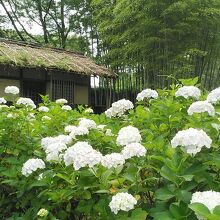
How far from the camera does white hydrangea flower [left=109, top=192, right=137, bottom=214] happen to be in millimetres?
1329

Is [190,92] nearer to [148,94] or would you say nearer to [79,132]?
[148,94]

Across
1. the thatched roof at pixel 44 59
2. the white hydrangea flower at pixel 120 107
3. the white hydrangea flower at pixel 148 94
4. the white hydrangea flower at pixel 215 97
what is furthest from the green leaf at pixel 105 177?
the thatched roof at pixel 44 59

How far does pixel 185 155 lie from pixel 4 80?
10097mm

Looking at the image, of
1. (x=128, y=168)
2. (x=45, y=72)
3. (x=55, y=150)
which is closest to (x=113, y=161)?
(x=128, y=168)

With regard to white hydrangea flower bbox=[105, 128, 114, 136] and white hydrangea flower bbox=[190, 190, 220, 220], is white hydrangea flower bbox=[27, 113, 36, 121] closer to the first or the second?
white hydrangea flower bbox=[105, 128, 114, 136]

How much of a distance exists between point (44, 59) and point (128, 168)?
10.0 m

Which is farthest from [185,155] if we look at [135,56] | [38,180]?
[135,56]

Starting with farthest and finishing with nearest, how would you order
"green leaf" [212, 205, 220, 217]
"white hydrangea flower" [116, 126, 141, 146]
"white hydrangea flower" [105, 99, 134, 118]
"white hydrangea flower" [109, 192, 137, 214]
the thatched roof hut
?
the thatched roof hut → "white hydrangea flower" [105, 99, 134, 118] → "white hydrangea flower" [116, 126, 141, 146] → "white hydrangea flower" [109, 192, 137, 214] → "green leaf" [212, 205, 220, 217]

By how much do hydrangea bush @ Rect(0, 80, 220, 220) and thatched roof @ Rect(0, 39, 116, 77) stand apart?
27.0ft

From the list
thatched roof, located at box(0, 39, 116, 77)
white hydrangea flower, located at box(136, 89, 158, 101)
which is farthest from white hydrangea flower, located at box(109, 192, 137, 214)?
thatched roof, located at box(0, 39, 116, 77)

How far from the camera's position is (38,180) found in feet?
5.91

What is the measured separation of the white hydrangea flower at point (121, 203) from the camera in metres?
1.33

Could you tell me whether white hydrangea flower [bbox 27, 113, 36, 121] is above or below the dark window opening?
above

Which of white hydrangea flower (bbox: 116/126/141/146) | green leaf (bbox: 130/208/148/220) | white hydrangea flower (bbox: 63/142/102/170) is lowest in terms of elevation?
green leaf (bbox: 130/208/148/220)
